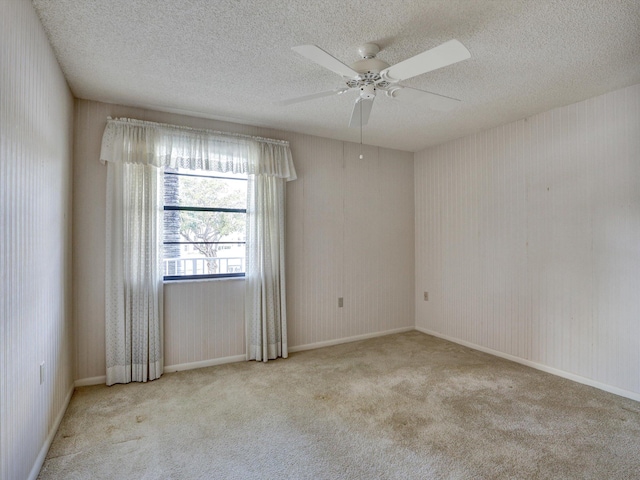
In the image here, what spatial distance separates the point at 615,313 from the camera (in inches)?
115

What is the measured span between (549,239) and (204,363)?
374cm

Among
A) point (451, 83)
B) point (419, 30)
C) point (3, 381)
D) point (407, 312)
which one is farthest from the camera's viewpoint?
point (407, 312)

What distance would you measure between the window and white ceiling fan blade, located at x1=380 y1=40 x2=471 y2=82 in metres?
2.20

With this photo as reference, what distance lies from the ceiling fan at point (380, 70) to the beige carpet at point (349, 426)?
2.28 meters

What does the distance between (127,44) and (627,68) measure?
3573 millimetres

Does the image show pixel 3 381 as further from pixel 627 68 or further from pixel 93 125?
pixel 627 68

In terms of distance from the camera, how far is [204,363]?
139 inches

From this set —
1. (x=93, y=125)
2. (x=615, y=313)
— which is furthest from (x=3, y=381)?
(x=615, y=313)

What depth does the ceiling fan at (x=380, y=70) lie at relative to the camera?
1.75m

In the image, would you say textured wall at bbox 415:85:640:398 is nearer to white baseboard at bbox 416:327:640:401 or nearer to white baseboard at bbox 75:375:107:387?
white baseboard at bbox 416:327:640:401

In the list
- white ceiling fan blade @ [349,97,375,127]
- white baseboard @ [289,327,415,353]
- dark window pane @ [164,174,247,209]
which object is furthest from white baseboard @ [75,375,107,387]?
white ceiling fan blade @ [349,97,375,127]

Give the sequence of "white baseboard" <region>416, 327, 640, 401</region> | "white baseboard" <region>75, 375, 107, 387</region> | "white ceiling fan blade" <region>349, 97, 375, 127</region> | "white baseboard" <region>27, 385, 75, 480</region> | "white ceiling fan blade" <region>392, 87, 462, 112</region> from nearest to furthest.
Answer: "white baseboard" <region>27, 385, 75, 480</region>, "white ceiling fan blade" <region>392, 87, 462, 112</region>, "white ceiling fan blade" <region>349, 97, 375, 127</region>, "white baseboard" <region>416, 327, 640, 401</region>, "white baseboard" <region>75, 375, 107, 387</region>

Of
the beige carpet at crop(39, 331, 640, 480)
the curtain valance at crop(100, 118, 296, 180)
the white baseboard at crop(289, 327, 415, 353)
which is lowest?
the beige carpet at crop(39, 331, 640, 480)

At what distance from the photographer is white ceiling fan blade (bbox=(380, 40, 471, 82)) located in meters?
1.70
